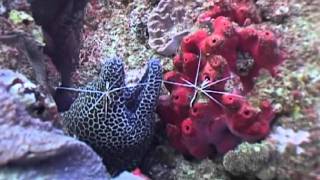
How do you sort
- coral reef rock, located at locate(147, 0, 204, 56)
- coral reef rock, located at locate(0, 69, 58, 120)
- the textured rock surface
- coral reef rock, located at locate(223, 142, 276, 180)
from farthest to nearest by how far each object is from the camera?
coral reef rock, located at locate(147, 0, 204, 56), coral reef rock, located at locate(223, 142, 276, 180), coral reef rock, located at locate(0, 69, 58, 120), the textured rock surface

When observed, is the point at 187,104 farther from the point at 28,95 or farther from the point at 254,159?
the point at 28,95

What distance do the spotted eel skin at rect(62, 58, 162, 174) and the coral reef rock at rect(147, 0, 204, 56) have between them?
490mm

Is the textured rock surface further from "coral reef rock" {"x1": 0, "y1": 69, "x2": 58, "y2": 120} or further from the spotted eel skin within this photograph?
the spotted eel skin

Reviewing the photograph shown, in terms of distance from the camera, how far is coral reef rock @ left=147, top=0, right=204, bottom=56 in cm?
328

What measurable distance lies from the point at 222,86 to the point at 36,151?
1.24 m

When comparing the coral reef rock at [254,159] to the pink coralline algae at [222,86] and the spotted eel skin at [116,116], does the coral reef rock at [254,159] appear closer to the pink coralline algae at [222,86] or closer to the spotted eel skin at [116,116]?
the pink coralline algae at [222,86]

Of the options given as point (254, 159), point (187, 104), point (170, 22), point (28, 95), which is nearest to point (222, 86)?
point (187, 104)

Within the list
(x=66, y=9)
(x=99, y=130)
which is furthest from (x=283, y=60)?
(x=66, y=9)

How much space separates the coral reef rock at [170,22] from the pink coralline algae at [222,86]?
0.35 m

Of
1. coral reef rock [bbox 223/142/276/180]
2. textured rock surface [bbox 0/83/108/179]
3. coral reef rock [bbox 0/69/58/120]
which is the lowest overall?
coral reef rock [bbox 223/142/276/180]

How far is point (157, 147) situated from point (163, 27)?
994 millimetres

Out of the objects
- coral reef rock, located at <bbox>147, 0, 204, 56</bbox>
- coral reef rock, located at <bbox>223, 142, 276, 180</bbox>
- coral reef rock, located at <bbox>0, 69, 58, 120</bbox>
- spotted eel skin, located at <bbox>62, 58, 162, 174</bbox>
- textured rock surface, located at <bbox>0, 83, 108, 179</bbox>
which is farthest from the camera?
coral reef rock, located at <bbox>147, 0, 204, 56</bbox>

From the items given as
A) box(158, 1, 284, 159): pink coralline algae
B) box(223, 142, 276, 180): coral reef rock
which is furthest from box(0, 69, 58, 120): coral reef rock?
box(223, 142, 276, 180): coral reef rock

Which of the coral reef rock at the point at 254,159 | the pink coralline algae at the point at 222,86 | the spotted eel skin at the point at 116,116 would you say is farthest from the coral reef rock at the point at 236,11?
the coral reef rock at the point at 254,159
